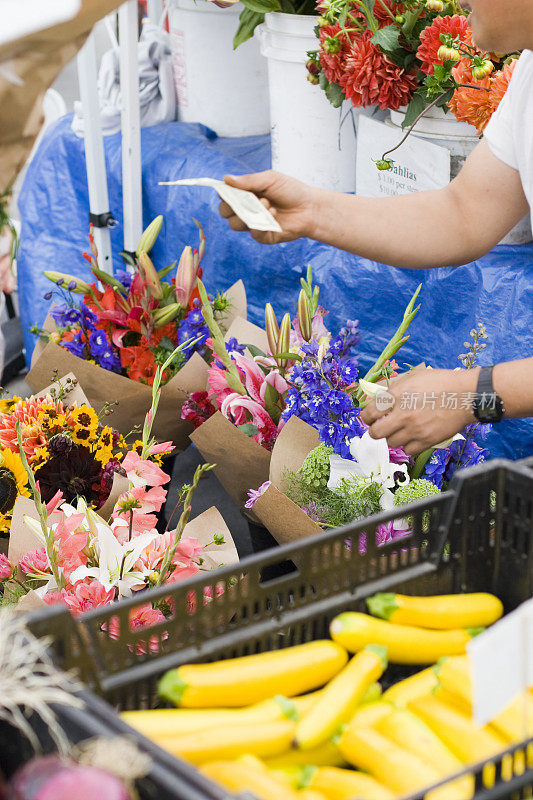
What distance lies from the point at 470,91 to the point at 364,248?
0.35 m

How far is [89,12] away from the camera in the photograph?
0.67 m

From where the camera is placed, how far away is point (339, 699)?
70cm

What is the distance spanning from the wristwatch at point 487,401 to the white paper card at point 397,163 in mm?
672

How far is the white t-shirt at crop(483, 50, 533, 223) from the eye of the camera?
1240 millimetres

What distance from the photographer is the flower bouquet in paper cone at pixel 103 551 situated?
1.07 meters

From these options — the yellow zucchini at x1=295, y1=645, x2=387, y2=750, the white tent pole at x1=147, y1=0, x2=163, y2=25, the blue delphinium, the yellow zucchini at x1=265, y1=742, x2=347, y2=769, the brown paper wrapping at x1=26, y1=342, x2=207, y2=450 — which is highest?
the white tent pole at x1=147, y1=0, x2=163, y2=25

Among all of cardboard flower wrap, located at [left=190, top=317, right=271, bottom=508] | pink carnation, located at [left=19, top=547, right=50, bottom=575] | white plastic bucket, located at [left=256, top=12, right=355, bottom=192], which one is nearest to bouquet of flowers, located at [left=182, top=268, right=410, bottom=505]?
cardboard flower wrap, located at [left=190, top=317, right=271, bottom=508]

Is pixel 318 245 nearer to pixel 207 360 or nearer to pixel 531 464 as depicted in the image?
pixel 207 360

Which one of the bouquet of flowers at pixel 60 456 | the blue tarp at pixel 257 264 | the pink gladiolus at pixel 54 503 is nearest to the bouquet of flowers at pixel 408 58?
the blue tarp at pixel 257 264

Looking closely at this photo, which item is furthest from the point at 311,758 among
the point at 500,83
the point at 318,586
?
the point at 500,83

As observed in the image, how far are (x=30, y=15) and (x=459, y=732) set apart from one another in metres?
0.62

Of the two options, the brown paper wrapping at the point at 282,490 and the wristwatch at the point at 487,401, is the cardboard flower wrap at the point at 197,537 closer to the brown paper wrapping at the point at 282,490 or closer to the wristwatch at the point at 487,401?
the brown paper wrapping at the point at 282,490

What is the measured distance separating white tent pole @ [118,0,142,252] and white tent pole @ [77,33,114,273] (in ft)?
0.20

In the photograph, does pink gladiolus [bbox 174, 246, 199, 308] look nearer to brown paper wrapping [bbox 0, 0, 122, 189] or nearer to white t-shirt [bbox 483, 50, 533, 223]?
white t-shirt [bbox 483, 50, 533, 223]
